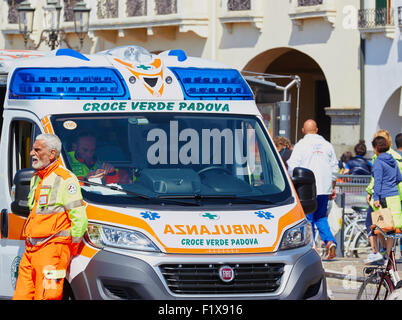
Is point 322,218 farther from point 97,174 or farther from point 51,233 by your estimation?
point 51,233

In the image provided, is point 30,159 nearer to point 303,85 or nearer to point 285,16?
point 285,16

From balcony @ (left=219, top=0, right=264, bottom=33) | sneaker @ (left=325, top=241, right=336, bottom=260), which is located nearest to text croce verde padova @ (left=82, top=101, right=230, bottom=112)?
sneaker @ (left=325, top=241, right=336, bottom=260)

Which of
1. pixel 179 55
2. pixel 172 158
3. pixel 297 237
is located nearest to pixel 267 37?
pixel 179 55

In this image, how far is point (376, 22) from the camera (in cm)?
3306

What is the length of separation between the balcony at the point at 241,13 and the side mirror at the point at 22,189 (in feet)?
91.7

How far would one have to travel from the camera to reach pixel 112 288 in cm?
919

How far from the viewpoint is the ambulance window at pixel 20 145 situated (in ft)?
34.2

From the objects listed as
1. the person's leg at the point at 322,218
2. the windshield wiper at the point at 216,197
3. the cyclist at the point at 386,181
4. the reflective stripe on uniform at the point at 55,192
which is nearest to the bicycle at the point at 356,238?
the person's leg at the point at 322,218

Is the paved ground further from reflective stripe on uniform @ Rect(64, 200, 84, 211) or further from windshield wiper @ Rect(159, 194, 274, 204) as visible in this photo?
reflective stripe on uniform @ Rect(64, 200, 84, 211)

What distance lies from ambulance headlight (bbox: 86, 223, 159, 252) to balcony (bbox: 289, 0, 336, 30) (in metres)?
→ 26.0

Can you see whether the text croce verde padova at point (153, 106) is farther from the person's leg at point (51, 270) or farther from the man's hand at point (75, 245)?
the person's leg at point (51, 270)

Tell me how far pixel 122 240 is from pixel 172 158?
48.7 inches

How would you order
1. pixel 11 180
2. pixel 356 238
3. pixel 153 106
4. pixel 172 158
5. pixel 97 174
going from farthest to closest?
pixel 356 238 < pixel 11 180 < pixel 153 106 < pixel 172 158 < pixel 97 174

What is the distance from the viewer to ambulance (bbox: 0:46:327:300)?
9188mm
